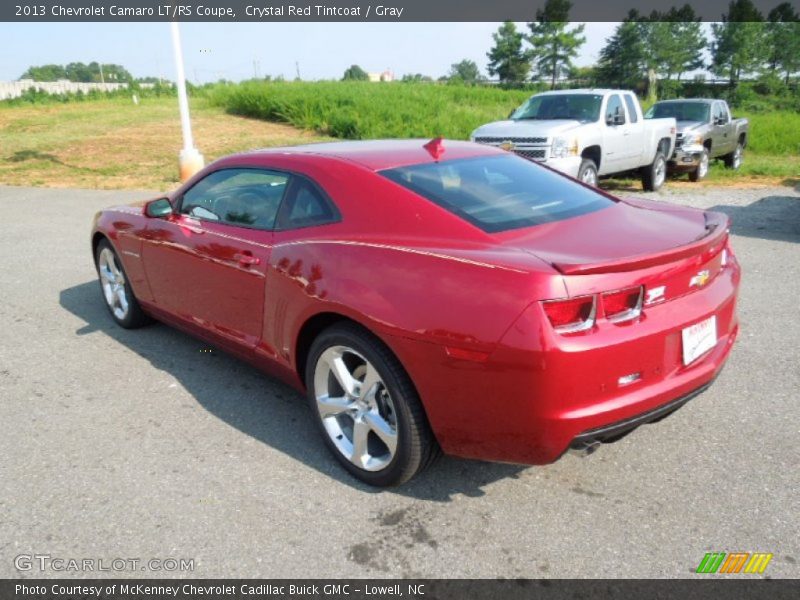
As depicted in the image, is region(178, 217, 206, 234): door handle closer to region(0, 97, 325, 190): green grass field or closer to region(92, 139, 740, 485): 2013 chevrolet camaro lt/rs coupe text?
region(92, 139, 740, 485): 2013 chevrolet camaro lt/rs coupe text

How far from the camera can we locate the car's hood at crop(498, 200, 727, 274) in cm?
260

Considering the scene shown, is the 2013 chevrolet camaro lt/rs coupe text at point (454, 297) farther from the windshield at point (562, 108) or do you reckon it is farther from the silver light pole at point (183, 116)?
the silver light pole at point (183, 116)

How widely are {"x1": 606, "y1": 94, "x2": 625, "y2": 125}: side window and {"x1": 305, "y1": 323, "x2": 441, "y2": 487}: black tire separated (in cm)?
984

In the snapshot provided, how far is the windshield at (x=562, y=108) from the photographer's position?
11.6 meters

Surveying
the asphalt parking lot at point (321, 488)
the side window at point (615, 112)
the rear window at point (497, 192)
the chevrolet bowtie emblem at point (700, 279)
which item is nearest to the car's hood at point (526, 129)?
the side window at point (615, 112)

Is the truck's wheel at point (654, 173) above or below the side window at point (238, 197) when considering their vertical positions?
below

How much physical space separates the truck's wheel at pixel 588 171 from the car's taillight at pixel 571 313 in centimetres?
868

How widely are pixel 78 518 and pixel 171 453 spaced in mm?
593

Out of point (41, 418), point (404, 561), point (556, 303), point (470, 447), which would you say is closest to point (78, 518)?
point (41, 418)

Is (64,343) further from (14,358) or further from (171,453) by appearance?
(171,453)

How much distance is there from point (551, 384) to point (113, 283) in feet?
13.2
